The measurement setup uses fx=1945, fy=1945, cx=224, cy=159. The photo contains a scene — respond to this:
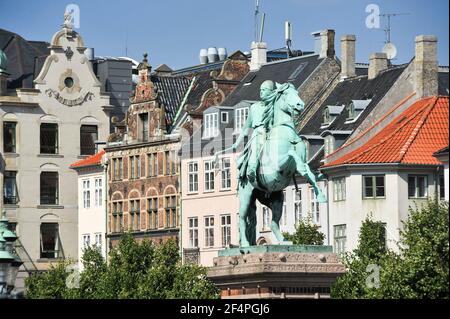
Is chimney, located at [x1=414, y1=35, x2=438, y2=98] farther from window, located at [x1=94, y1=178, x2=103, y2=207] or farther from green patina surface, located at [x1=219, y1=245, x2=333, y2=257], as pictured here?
green patina surface, located at [x1=219, y1=245, x2=333, y2=257]

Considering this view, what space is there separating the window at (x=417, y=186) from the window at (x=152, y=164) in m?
25.7

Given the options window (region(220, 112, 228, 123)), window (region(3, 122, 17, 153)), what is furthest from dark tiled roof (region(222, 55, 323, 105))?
window (region(3, 122, 17, 153))

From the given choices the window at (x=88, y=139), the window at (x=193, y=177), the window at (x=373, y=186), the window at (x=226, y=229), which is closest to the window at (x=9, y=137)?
the window at (x=88, y=139)

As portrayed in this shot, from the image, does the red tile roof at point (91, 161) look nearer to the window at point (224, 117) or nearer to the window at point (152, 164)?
the window at point (152, 164)

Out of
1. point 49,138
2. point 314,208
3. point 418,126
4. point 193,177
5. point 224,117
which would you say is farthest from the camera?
point 49,138

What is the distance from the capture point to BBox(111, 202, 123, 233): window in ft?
374

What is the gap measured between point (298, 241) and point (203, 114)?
23.0 m

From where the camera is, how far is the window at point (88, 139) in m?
118

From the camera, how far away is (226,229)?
103312 millimetres

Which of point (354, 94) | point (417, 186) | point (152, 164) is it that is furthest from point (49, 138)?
point (417, 186)

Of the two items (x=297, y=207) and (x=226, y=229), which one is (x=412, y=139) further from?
(x=226, y=229)

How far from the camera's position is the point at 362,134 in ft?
302

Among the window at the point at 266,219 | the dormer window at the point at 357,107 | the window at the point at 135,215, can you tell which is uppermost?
the dormer window at the point at 357,107

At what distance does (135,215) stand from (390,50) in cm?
2201
